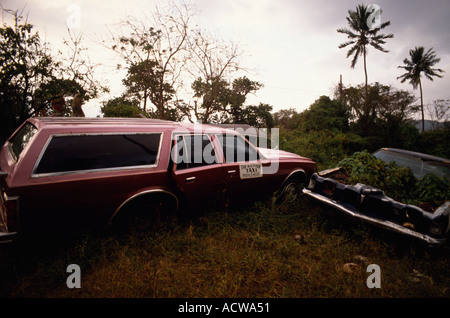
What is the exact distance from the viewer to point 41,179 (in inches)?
85.2

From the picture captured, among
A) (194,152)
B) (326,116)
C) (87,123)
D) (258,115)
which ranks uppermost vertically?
(258,115)

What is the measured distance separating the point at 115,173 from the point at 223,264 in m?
1.79

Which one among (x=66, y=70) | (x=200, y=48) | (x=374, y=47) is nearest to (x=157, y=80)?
(x=200, y=48)

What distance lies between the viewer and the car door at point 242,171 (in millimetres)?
3492

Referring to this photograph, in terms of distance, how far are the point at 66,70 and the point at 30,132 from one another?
6.89 m

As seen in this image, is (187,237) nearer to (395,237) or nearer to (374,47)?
(395,237)

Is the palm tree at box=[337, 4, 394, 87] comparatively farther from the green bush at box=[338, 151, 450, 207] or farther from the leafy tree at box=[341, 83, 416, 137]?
the green bush at box=[338, 151, 450, 207]

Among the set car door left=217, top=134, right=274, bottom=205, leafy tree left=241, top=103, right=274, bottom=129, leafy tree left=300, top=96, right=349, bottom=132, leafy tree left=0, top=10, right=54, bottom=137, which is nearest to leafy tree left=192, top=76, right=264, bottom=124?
leafy tree left=241, top=103, right=274, bottom=129

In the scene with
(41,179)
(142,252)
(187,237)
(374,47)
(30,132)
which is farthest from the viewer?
(374,47)

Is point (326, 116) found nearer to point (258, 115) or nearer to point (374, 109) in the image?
point (374, 109)

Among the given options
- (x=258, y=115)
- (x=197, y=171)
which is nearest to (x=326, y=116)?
(x=197, y=171)

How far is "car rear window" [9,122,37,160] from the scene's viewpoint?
95.2 inches

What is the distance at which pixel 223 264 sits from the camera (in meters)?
2.59
